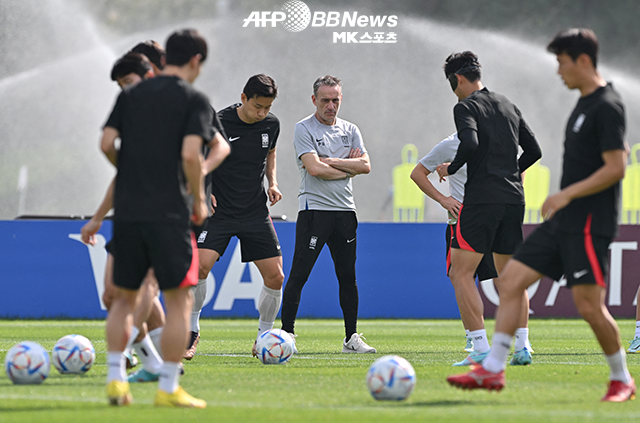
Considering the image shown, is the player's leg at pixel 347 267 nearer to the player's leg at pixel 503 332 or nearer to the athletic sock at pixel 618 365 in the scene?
the player's leg at pixel 503 332

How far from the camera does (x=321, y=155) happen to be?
8.37 metres

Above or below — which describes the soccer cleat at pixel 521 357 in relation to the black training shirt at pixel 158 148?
below

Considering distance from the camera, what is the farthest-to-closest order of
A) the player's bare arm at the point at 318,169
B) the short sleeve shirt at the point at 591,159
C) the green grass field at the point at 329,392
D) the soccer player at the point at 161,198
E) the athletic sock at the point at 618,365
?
the player's bare arm at the point at 318,169 < the athletic sock at the point at 618,365 < the short sleeve shirt at the point at 591,159 < the soccer player at the point at 161,198 < the green grass field at the point at 329,392

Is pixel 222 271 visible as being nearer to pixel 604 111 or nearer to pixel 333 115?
pixel 333 115

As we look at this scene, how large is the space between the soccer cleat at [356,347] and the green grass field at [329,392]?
22 centimetres

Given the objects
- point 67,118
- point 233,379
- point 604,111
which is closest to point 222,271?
point 233,379

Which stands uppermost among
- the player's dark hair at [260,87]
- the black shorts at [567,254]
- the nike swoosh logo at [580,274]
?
the player's dark hair at [260,87]

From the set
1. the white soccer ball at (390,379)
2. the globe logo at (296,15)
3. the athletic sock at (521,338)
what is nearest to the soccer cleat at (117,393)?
the white soccer ball at (390,379)

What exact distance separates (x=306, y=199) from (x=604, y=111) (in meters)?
3.76

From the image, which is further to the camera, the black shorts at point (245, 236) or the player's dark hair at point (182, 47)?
the black shorts at point (245, 236)

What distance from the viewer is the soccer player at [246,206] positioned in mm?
7750

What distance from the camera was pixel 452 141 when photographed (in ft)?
26.5

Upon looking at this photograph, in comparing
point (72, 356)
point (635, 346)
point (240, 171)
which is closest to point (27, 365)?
point (72, 356)

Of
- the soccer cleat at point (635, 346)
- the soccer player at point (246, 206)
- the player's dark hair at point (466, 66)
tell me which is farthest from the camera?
the soccer cleat at point (635, 346)
